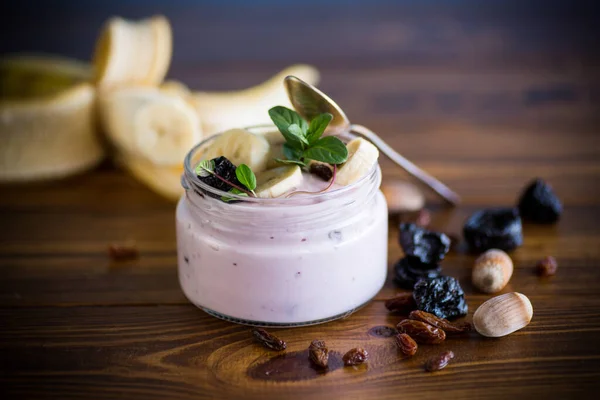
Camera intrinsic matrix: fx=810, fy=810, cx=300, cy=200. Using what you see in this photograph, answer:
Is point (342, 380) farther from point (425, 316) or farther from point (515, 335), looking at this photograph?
point (515, 335)

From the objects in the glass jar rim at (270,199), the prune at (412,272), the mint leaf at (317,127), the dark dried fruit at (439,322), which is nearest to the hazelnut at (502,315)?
the dark dried fruit at (439,322)

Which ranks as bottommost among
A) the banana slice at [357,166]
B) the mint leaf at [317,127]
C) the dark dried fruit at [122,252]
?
the dark dried fruit at [122,252]

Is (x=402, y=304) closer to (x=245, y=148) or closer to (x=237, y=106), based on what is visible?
(x=245, y=148)

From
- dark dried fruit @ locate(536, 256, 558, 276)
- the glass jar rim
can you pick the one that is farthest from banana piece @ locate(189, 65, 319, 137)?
dark dried fruit @ locate(536, 256, 558, 276)

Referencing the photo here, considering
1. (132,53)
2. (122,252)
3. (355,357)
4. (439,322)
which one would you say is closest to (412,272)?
(439,322)

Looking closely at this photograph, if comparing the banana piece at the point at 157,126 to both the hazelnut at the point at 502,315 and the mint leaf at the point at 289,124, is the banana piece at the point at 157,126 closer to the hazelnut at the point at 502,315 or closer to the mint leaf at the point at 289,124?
the mint leaf at the point at 289,124

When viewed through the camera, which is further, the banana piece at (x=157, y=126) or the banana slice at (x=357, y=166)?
the banana piece at (x=157, y=126)
